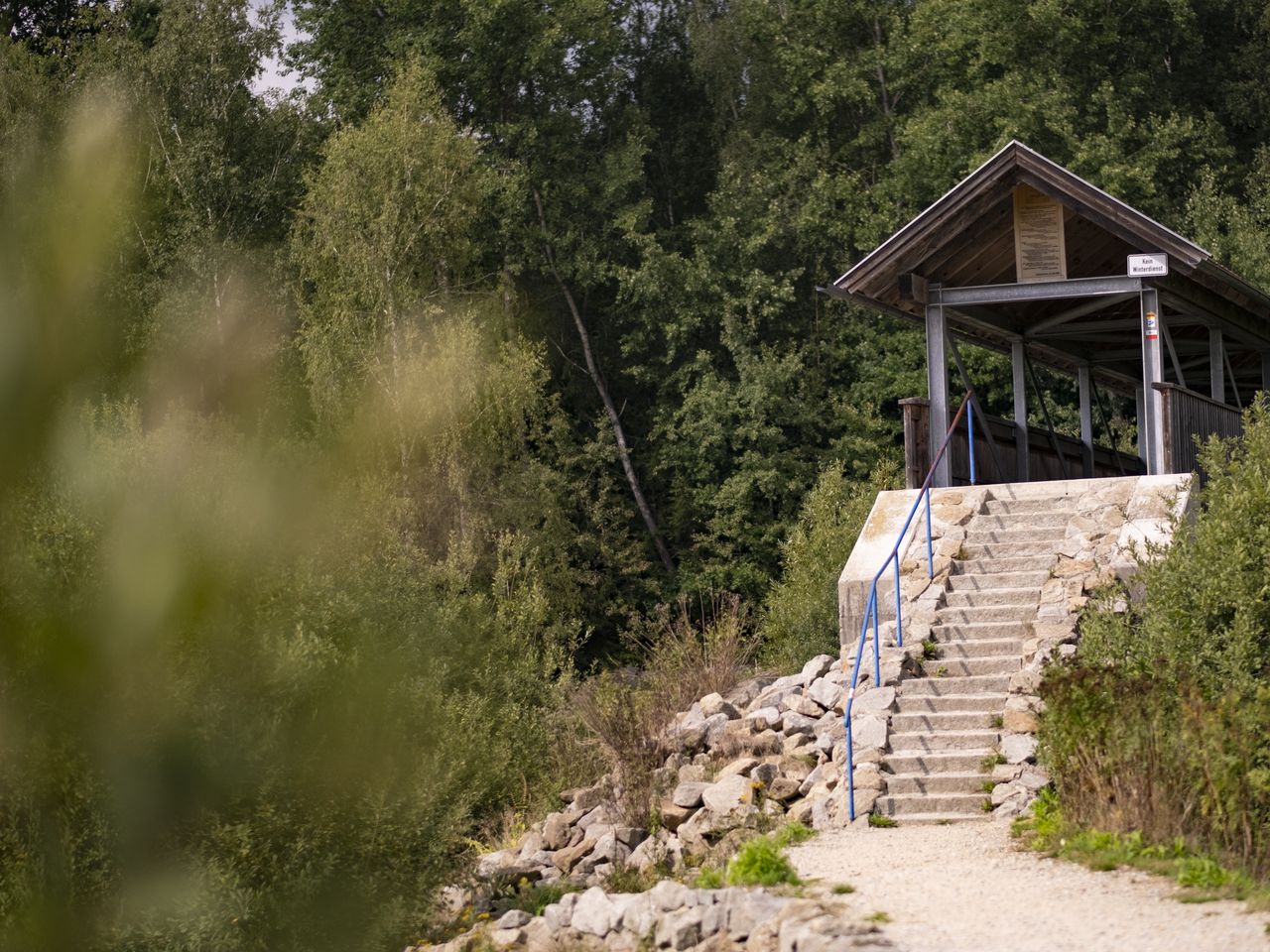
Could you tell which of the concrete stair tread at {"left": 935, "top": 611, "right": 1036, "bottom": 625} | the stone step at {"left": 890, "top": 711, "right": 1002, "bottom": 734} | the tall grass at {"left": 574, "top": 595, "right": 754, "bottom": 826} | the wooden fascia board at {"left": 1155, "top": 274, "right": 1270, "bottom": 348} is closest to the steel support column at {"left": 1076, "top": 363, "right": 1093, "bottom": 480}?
the wooden fascia board at {"left": 1155, "top": 274, "right": 1270, "bottom": 348}

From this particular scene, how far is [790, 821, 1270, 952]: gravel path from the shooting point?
8.49 meters

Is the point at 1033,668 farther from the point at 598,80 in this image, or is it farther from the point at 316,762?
the point at 598,80

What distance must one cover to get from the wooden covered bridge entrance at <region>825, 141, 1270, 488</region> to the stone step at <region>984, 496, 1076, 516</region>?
3.55ft

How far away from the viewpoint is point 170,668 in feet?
33.0

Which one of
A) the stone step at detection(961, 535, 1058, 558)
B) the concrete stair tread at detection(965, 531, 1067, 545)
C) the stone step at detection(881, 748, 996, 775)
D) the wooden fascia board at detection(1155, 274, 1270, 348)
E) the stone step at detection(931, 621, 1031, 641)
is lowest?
the stone step at detection(881, 748, 996, 775)

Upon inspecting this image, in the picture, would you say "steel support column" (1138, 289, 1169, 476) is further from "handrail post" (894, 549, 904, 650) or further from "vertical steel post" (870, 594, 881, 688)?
"vertical steel post" (870, 594, 881, 688)

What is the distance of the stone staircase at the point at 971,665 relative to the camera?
41.2 ft

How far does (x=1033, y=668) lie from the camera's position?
532 inches

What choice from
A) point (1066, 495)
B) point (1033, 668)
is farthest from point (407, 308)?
point (1033, 668)

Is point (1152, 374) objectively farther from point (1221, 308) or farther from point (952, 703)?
point (952, 703)

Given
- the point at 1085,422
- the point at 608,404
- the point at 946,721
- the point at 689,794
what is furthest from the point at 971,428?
the point at 608,404

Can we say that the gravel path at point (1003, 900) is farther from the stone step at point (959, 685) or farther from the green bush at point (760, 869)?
the stone step at point (959, 685)

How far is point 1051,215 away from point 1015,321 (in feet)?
10.4

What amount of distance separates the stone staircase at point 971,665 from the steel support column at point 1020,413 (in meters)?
3.60
